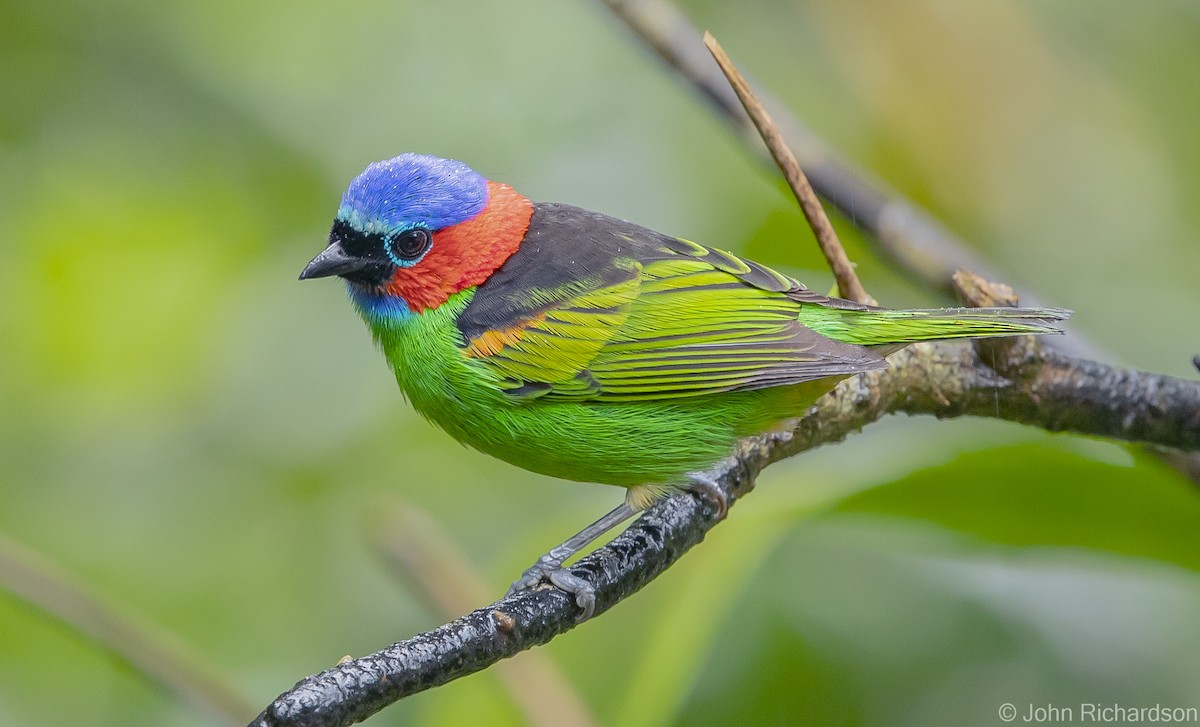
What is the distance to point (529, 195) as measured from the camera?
4.90 metres

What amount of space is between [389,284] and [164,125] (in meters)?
2.15

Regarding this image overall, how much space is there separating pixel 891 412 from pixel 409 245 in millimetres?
1357

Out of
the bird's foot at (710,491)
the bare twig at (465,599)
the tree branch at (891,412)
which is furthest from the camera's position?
the bird's foot at (710,491)

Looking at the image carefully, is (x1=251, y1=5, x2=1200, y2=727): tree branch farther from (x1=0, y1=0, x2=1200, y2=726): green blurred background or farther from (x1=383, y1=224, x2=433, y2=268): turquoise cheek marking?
(x1=383, y1=224, x2=433, y2=268): turquoise cheek marking

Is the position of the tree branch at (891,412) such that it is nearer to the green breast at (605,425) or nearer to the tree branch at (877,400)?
the tree branch at (877,400)

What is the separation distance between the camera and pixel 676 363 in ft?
9.86

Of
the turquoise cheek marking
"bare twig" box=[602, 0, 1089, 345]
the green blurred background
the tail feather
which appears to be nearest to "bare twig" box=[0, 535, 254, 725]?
the green blurred background

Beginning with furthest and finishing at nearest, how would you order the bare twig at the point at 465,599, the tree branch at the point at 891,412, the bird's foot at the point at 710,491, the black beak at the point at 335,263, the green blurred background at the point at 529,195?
1. the green blurred background at the point at 529,195
2. the black beak at the point at 335,263
3. the bird's foot at the point at 710,491
4. the bare twig at the point at 465,599
5. the tree branch at the point at 891,412

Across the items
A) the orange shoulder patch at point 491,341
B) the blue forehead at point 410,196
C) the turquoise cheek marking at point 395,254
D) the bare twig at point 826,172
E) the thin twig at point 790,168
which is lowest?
the orange shoulder patch at point 491,341

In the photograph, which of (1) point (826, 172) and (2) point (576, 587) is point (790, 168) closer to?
(1) point (826, 172)

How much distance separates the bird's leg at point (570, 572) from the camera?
2.46 meters

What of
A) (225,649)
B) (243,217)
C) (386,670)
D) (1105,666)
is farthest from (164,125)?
(1105,666)

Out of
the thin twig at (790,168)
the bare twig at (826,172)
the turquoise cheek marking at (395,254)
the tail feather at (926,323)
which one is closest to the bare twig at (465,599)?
the turquoise cheek marking at (395,254)

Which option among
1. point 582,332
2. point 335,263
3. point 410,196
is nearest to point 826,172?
point 582,332
